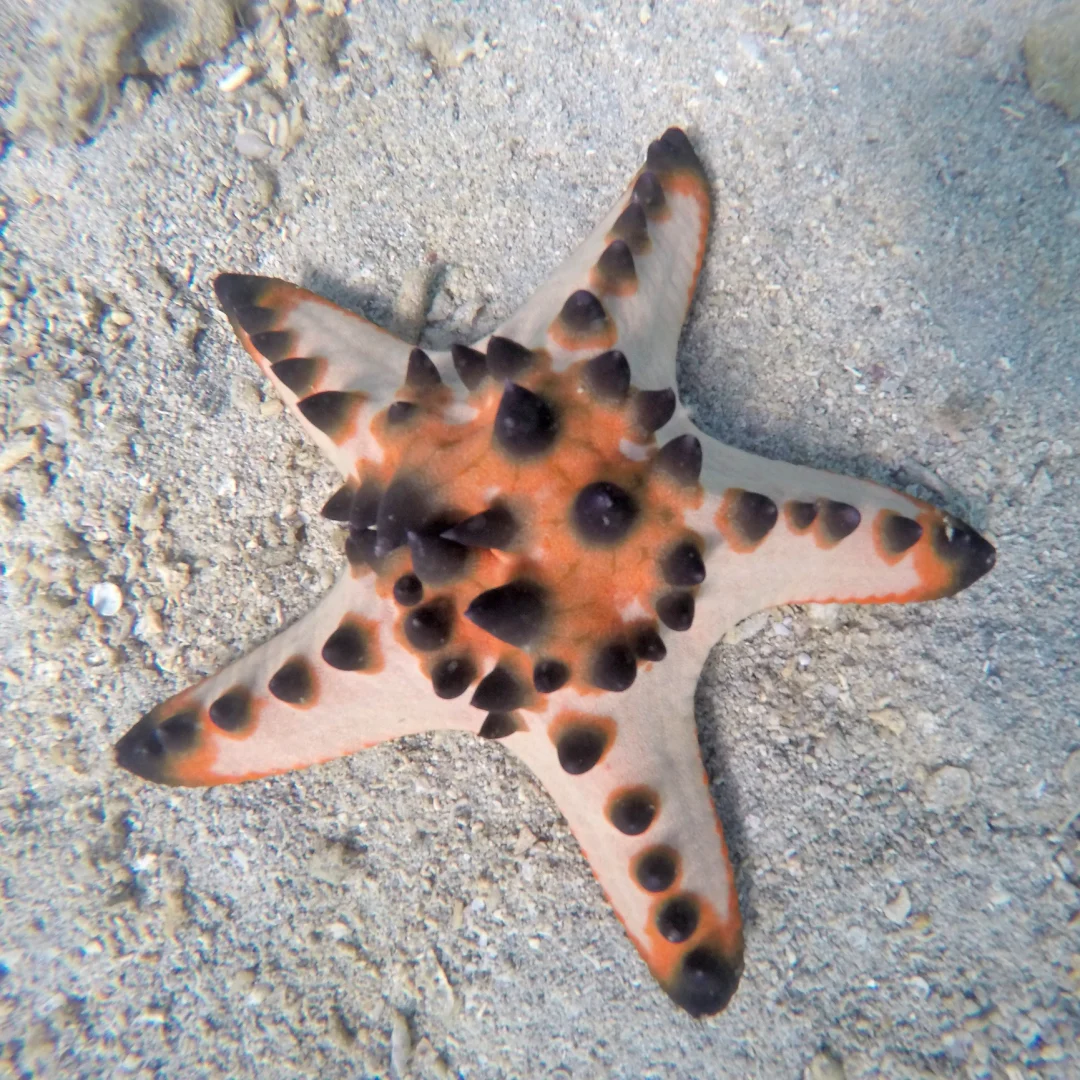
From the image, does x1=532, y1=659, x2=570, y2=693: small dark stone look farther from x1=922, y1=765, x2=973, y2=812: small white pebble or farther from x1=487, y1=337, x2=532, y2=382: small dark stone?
x1=922, y1=765, x2=973, y2=812: small white pebble

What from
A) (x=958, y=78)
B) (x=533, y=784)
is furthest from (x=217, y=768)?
(x=958, y=78)

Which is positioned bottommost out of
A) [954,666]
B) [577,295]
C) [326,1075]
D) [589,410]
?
[326,1075]

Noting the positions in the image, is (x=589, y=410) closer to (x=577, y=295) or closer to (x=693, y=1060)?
(x=577, y=295)

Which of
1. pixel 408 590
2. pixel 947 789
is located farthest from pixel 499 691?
pixel 947 789

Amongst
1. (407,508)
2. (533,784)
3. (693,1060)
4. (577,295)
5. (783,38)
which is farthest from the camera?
(783,38)

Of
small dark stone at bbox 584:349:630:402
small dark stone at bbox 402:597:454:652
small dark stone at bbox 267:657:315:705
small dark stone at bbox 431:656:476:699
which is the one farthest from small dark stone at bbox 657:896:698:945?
small dark stone at bbox 584:349:630:402

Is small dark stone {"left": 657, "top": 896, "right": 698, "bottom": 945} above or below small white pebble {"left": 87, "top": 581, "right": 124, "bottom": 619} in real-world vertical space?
above

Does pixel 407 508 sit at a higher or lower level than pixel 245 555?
higher
